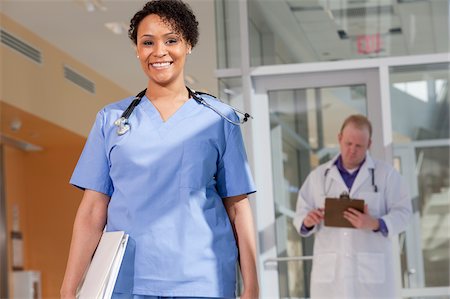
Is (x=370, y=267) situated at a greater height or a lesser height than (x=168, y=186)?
lesser

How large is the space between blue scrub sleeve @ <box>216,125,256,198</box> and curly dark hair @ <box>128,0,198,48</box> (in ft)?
0.85

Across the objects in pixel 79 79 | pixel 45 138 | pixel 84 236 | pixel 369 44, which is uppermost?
pixel 79 79

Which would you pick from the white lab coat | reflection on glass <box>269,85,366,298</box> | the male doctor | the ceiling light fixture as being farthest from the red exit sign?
the ceiling light fixture

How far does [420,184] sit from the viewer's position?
19.2 ft

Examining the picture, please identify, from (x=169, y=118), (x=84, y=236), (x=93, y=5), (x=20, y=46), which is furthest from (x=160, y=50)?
(x=20, y=46)

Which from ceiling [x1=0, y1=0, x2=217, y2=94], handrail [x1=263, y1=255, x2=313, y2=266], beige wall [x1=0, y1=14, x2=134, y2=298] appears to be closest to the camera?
handrail [x1=263, y1=255, x2=313, y2=266]

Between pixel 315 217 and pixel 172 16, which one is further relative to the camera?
pixel 315 217

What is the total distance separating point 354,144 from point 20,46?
15.8ft

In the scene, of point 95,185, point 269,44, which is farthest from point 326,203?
point 95,185

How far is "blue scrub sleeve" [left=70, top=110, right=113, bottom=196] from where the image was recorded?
2.38 metres

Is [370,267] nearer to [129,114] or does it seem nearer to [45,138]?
[129,114]

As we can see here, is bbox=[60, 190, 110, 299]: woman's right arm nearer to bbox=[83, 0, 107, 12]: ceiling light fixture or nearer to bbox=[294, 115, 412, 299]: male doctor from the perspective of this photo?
bbox=[294, 115, 412, 299]: male doctor

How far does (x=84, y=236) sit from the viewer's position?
7.64 feet

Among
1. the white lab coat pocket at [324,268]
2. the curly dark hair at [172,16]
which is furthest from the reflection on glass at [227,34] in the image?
the curly dark hair at [172,16]
